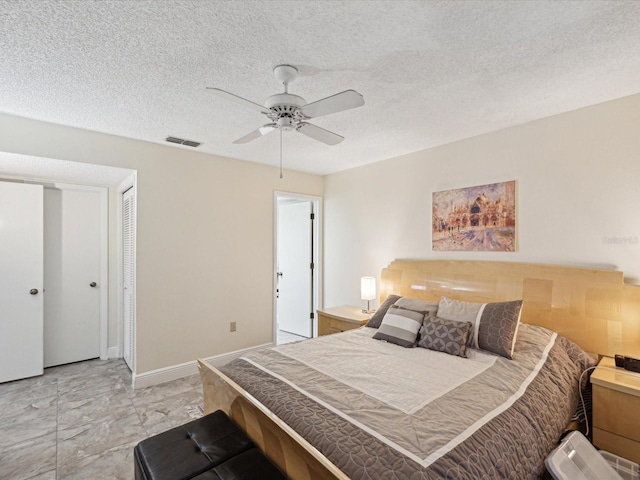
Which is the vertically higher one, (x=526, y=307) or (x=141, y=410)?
(x=526, y=307)

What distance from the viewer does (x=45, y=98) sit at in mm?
2342

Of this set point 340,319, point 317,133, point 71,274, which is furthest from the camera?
point 71,274

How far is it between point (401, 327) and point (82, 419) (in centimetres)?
277

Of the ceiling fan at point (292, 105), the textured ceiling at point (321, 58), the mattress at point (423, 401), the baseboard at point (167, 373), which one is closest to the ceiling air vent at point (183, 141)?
the textured ceiling at point (321, 58)

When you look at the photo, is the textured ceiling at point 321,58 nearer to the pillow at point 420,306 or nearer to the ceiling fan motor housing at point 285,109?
the ceiling fan motor housing at point 285,109

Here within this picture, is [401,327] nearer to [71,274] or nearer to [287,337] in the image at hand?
[287,337]

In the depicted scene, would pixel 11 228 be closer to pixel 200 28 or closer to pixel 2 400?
pixel 2 400

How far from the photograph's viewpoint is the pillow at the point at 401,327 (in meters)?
2.54

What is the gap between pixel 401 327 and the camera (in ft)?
8.57

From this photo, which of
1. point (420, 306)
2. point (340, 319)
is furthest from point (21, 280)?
point (420, 306)

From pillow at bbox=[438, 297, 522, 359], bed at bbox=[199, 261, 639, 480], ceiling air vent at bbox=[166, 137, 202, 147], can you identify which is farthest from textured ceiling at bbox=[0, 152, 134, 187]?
pillow at bbox=[438, 297, 522, 359]

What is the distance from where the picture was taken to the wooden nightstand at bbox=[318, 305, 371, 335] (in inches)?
137

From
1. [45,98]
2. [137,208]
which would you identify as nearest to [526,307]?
[137,208]

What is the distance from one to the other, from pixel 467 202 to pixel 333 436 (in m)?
2.63
